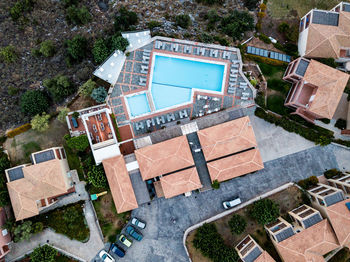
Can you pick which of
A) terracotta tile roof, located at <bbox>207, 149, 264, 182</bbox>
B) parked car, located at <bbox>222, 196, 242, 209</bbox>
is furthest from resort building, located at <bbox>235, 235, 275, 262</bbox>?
terracotta tile roof, located at <bbox>207, 149, 264, 182</bbox>

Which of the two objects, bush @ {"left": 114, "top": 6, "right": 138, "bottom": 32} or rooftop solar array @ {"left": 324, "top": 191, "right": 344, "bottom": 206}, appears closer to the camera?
rooftop solar array @ {"left": 324, "top": 191, "right": 344, "bottom": 206}

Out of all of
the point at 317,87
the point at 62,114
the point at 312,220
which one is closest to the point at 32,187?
the point at 62,114

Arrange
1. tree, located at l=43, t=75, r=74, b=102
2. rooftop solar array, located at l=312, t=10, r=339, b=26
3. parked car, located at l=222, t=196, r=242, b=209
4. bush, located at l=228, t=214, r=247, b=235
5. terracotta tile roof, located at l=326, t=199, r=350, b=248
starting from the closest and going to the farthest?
1. terracotta tile roof, located at l=326, t=199, r=350, b=248
2. bush, located at l=228, t=214, r=247, b=235
3. parked car, located at l=222, t=196, r=242, b=209
4. tree, located at l=43, t=75, r=74, b=102
5. rooftop solar array, located at l=312, t=10, r=339, b=26

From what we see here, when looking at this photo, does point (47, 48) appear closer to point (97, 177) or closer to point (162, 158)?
point (97, 177)

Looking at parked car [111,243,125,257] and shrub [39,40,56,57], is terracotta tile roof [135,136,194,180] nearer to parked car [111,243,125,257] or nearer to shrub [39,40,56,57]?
parked car [111,243,125,257]

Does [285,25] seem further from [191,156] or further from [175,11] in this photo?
[191,156]
